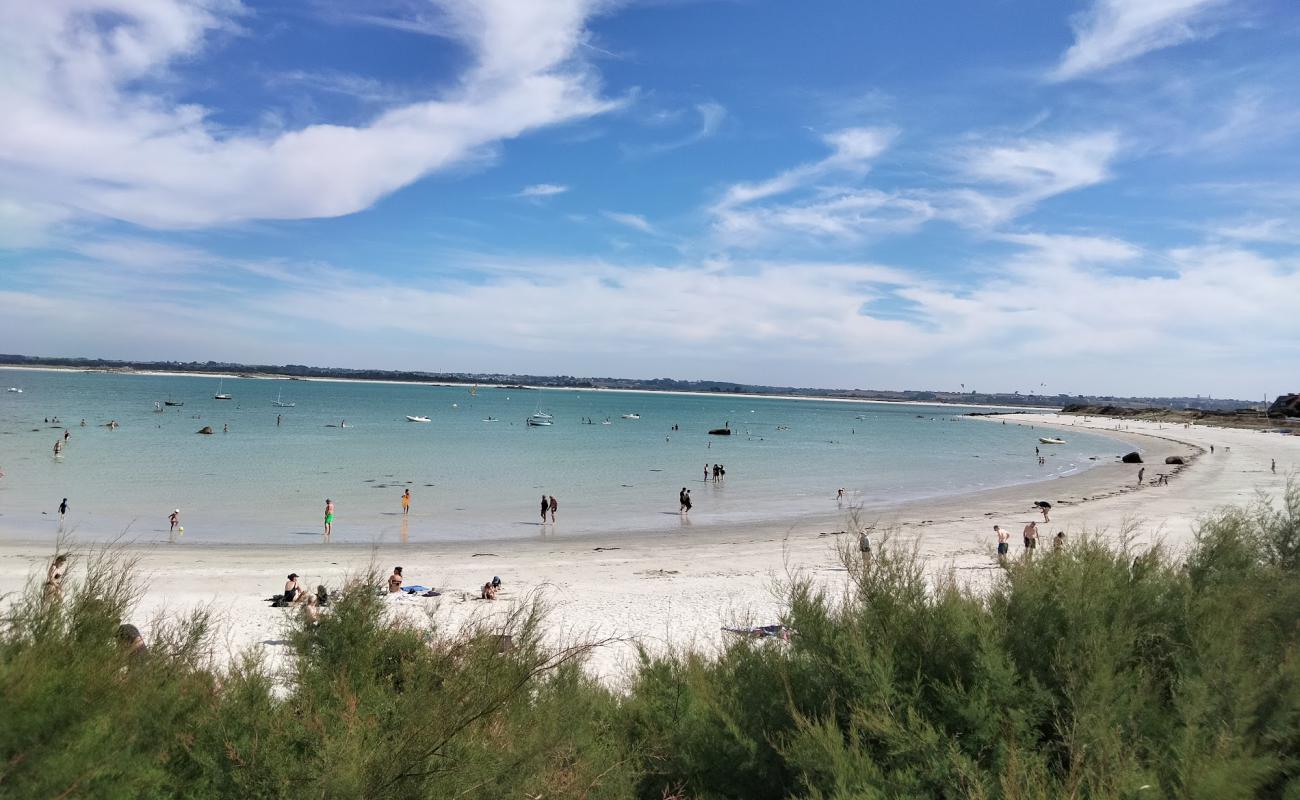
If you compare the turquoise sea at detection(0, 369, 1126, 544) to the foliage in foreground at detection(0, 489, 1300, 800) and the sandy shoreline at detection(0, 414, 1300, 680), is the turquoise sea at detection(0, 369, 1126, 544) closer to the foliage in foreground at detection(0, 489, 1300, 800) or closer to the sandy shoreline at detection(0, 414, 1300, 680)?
the sandy shoreline at detection(0, 414, 1300, 680)

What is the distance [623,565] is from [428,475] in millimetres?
24675

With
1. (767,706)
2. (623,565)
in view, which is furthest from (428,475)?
(767,706)

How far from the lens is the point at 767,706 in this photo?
18.3 ft

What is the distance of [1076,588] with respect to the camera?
16.3 feet

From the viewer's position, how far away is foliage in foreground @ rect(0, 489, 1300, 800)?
3.91m

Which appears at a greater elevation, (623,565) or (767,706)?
(767,706)

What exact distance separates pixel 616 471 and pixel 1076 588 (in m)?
43.7

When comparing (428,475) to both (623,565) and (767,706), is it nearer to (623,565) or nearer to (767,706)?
(623,565)

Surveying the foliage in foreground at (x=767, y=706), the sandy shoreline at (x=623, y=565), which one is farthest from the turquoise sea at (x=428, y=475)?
the foliage in foreground at (x=767, y=706)

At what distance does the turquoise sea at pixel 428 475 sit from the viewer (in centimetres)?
2795

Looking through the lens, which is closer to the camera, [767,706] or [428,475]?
[767,706]

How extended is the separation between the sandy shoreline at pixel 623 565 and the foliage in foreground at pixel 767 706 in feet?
3.77

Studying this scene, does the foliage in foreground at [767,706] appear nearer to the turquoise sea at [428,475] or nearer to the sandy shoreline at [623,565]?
the sandy shoreline at [623,565]

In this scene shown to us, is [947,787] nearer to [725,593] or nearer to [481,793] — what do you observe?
[481,793]
